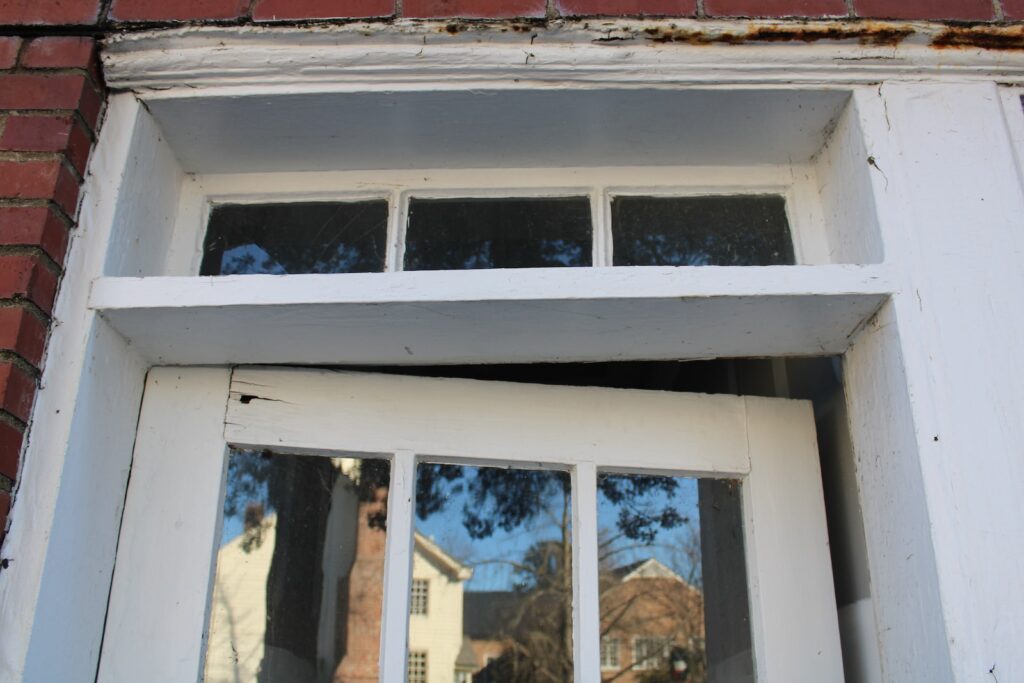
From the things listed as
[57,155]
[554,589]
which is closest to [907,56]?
[554,589]

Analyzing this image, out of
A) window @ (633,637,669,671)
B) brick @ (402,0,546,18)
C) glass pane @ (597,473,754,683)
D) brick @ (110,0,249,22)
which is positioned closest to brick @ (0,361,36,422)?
brick @ (110,0,249,22)

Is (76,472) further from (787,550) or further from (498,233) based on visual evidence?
(787,550)

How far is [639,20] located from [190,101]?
836mm

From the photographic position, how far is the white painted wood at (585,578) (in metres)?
1.79

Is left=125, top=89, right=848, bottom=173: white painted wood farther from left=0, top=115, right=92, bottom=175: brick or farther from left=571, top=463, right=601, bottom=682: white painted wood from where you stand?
left=571, top=463, right=601, bottom=682: white painted wood

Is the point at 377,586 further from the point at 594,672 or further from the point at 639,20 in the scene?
the point at 639,20

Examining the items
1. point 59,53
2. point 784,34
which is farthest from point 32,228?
point 784,34

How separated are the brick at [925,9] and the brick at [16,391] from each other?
1556 millimetres

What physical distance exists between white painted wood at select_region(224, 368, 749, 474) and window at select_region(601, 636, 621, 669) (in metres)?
0.33

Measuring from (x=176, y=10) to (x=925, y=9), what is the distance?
1.37 m

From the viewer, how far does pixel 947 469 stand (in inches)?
60.7

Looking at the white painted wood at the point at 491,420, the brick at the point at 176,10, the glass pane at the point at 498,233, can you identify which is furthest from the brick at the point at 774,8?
the brick at the point at 176,10

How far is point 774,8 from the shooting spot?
183cm

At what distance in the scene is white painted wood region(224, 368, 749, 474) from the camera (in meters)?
1.92
